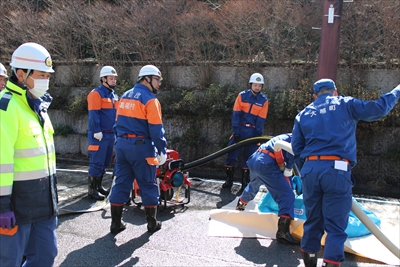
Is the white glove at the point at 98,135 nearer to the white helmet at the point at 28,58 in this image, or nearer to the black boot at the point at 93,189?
the black boot at the point at 93,189

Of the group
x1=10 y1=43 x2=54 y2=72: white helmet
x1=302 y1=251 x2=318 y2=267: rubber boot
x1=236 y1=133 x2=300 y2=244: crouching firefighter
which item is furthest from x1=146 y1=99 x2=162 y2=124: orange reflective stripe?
x1=302 y1=251 x2=318 y2=267: rubber boot

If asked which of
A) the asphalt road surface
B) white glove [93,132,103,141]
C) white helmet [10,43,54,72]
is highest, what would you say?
white helmet [10,43,54,72]

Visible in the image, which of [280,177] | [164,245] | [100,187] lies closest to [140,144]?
[164,245]

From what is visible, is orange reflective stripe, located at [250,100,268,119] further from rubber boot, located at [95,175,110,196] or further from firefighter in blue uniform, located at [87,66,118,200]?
rubber boot, located at [95,175,110,196]

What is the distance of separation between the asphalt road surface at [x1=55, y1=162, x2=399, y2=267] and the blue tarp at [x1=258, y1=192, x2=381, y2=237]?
0.39 m

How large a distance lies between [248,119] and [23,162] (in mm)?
4822

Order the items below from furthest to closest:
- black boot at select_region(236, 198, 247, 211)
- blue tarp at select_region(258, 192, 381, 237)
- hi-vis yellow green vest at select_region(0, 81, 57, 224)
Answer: black boot at select_region(236, 198, 247, 211)
blue tarp at select_region(258, 192, 381, 237)
hi-vis yellow green vest at select_region(0, 81, 57, 224)

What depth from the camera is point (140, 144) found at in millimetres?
4660

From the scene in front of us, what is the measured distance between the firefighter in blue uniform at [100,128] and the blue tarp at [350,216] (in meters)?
2.70

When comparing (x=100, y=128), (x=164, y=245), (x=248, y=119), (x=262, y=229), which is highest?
(x=248, y=119)

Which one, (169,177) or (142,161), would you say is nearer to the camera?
(142,161)

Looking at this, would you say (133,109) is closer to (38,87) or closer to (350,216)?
(38,87)

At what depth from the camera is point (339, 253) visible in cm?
347

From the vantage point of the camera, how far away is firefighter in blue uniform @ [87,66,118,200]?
624 centimetres
